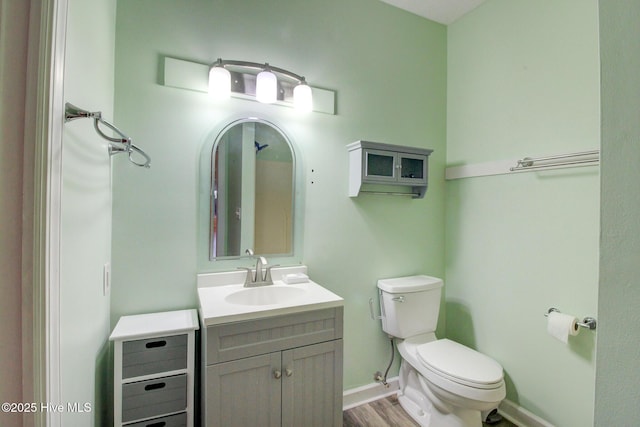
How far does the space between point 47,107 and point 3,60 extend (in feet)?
0.42

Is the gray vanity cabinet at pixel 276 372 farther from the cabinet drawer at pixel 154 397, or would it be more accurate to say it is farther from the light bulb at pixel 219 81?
the light bulb at pixel 219 81

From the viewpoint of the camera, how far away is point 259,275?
1.58m

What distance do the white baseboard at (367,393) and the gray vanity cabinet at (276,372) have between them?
51 cm

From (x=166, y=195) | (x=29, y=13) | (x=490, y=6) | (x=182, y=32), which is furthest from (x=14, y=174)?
(x=490, y=6)

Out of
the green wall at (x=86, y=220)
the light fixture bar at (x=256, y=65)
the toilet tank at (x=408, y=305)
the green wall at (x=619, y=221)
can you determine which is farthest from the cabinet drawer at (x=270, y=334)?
the light fixture bar at (x=256, y=65)

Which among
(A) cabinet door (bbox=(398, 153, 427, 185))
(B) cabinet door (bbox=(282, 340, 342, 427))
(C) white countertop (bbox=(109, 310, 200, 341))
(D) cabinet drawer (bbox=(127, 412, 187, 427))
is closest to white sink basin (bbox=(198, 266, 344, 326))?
(C) white countertop (bbox=(109, 310, 200, 341))

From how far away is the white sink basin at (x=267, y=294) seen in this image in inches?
58.6

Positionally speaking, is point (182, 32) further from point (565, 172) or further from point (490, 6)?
point (565, 172)

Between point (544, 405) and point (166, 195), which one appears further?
point (544, 405)

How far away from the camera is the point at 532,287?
1.69 m

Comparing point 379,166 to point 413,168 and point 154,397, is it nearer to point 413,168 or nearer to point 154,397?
point 413,168

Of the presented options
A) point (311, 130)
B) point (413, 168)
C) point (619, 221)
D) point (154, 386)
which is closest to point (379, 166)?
point (413, 168)

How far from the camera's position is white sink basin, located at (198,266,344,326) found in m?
1.17

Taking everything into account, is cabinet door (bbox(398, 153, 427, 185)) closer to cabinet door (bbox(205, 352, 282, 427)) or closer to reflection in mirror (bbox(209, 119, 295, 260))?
reflection in mirror (bbox(209, 119, 295, 260))
